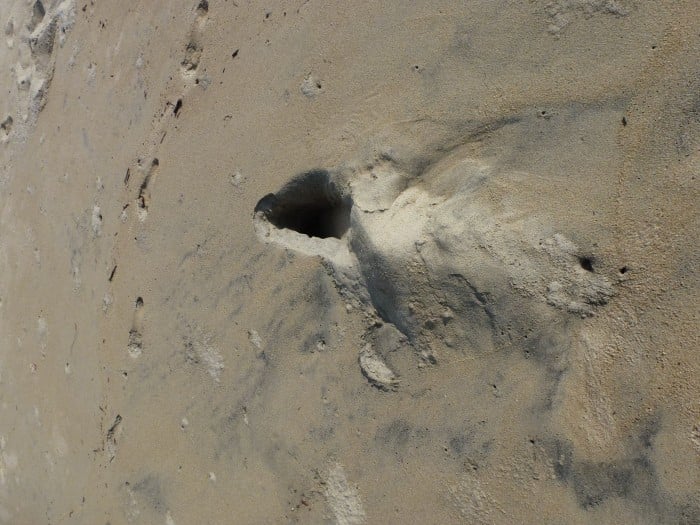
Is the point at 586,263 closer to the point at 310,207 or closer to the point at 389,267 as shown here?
the point at 389,267

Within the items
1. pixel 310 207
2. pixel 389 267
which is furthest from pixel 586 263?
pixel 310 207

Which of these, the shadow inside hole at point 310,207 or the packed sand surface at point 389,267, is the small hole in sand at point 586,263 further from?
the shadow inside hole at point 310,207

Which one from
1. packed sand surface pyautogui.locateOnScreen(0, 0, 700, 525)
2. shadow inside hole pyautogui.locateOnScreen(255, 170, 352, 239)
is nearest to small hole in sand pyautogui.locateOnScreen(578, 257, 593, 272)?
packed sand surface pyautogui.locateOnScreen(0, 0, 700, 525)

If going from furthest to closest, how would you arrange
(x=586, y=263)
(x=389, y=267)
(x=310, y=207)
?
1. (x=310, y=207)
2. (x=389, y=267)
3. (x=586, y=263)

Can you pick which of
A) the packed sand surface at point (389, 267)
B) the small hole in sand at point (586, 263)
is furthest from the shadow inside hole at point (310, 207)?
the small hole in sand at point (586, 263)

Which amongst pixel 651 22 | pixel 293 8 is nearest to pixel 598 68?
pixel 651 22

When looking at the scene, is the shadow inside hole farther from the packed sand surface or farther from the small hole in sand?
the small hole in sand

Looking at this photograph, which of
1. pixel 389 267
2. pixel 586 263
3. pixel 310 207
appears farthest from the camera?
pixel 310 207

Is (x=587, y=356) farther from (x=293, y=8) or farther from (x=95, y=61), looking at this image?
(x=95, y=61)
